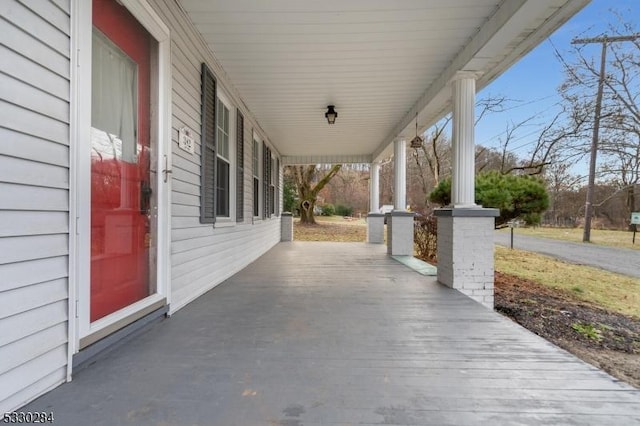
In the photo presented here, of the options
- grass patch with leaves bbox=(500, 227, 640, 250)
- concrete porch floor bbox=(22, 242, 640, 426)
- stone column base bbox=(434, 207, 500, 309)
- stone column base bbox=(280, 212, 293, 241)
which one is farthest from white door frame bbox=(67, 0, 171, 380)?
grass patch with leaves bbox=(500, 227, 640, 250)

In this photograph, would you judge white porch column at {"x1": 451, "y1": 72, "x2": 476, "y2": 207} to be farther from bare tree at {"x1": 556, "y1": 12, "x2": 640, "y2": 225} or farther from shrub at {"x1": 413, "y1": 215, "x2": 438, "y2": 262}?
bare tree at {"x1": 556, "y1": 12, "x2": 640, "y2": 225}

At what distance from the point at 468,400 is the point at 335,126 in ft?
20.1

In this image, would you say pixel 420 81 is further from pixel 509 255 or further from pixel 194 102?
pixel 509 255

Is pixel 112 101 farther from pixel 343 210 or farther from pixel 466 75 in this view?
pixel 343 210

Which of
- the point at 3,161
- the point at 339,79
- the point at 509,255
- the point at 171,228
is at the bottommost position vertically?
the point at 509,255

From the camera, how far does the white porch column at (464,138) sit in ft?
13.0

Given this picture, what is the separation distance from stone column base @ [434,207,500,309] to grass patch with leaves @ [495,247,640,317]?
2408 millimetres

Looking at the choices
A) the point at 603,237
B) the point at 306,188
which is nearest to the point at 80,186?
the point at 306,188

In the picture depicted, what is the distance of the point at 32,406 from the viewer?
1.50 meters

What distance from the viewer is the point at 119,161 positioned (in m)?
2.23

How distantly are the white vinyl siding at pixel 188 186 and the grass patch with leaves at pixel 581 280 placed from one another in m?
5.52

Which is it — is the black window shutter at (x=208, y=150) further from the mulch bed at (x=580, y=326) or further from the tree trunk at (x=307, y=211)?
the tree trunk at (x=307, y=211)

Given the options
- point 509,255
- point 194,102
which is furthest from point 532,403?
point 509,255

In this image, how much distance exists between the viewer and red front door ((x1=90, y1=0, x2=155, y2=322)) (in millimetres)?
2016
